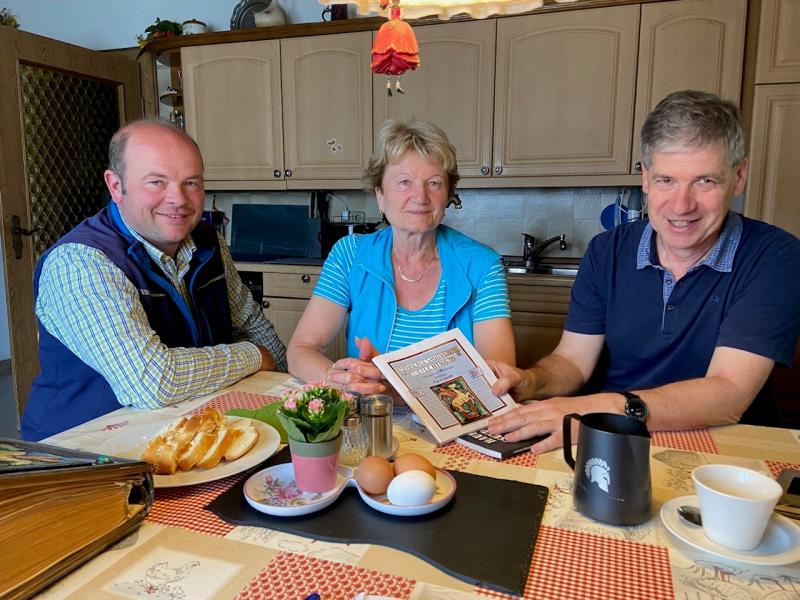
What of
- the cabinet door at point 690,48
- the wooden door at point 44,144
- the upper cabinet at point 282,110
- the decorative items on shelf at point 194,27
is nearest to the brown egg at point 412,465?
the cabinet door at point 690,48

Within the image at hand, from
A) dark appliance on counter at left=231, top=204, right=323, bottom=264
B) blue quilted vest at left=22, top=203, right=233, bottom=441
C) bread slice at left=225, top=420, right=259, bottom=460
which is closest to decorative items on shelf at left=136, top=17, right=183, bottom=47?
dark appliance on counter at left=231, top=204, right=323, bottom=264

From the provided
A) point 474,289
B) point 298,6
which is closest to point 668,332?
point 474,289

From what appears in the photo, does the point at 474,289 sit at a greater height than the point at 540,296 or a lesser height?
greater

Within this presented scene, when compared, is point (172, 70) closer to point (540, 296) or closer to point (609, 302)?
point (540, 296)

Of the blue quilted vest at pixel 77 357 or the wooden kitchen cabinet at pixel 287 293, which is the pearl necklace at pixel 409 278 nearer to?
the blue quilted vest at pixel 77 357

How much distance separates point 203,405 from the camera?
122cm

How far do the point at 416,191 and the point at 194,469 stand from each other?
0.94 meters

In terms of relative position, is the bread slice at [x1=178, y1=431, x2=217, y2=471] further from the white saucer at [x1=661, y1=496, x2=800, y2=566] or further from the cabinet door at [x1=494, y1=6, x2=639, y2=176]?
the cabinet door at [x1=494, y1=6, x2=639, y2=176]

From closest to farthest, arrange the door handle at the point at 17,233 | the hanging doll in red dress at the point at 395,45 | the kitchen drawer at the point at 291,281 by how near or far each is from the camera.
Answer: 1. the hanging doll in red dress at the point at 395,45
2. the door handle at the point at 17,233
3. the kitchen drawer at the point at 291,281

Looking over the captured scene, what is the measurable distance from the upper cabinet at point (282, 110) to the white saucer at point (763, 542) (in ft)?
9.04

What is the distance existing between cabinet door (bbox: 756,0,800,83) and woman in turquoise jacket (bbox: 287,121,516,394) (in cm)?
179

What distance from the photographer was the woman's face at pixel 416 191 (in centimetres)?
157

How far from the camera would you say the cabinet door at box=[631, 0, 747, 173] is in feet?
8.57

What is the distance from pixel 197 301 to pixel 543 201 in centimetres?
227
